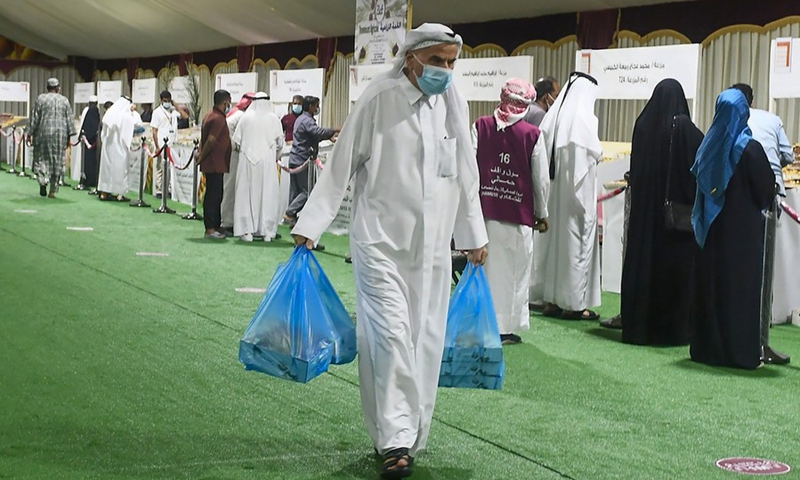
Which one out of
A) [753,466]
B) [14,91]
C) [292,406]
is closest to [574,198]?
[292,406]

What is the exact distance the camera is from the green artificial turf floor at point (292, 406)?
13.0 ft

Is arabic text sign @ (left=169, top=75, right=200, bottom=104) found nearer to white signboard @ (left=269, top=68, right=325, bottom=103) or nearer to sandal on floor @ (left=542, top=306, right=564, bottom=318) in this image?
white signboard @ (left=269, top=68, right=325, bottom=103)

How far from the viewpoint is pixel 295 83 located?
15250mm

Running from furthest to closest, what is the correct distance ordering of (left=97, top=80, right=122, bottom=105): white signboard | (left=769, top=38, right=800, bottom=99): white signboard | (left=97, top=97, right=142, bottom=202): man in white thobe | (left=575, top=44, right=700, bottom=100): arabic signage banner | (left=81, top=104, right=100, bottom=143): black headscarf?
(left=97, top=80, right=122, bottom=105): white signboard < (left=81, top=104, right=100, bottom=143): black headscarf < (left=97, top=97, right=142, bottom=202): man in white thobe < (left=575, top=44, right=700, bottom=100): arabic signage banner < (left=769, top=38, right=800, bottom=99): white signboard

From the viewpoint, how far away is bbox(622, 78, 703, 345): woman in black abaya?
21.4 ft

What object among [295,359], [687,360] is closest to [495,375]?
[295,359]

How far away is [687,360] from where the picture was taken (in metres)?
6.21

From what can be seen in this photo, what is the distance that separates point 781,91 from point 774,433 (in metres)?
4.77

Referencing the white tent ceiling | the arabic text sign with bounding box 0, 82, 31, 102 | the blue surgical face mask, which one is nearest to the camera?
the blue surgical face mask

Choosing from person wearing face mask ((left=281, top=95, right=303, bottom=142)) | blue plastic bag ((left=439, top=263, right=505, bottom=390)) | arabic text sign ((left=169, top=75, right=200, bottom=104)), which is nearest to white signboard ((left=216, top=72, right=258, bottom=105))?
person wearing face mask ((left=281, top=95, right=303, bottom=142))

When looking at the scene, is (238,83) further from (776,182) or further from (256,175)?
(776,182)

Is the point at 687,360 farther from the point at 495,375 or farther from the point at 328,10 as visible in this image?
the point at 328,10

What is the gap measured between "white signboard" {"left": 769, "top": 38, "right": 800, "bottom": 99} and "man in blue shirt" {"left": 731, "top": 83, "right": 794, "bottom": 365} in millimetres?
1377

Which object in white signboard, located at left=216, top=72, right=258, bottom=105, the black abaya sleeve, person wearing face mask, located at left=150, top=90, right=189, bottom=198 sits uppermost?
white signboard, located at left=216, top=72, right=258, bottom=105
